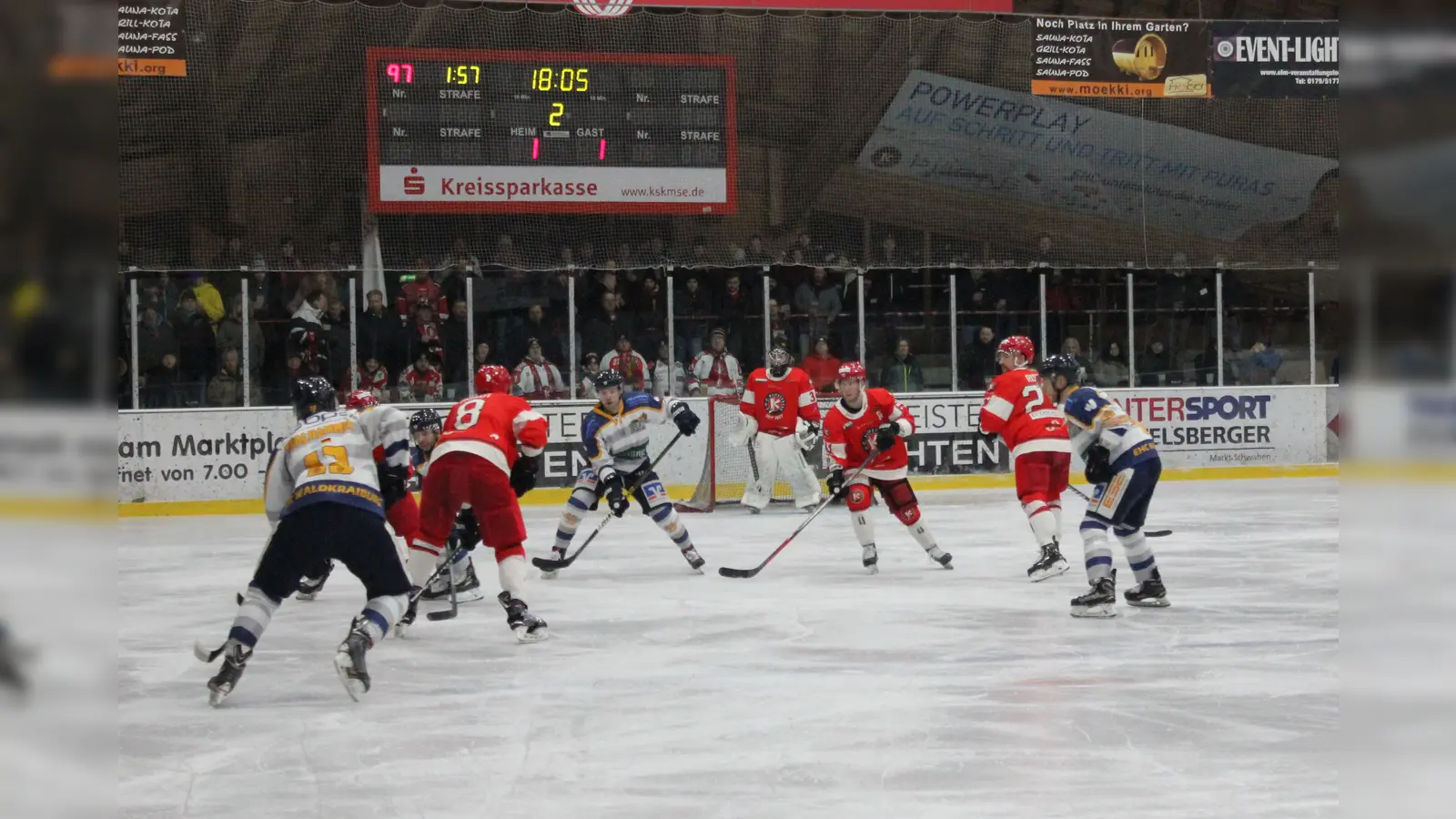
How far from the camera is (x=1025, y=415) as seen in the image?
719 cm

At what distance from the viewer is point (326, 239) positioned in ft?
39.4

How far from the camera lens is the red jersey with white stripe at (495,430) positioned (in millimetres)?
5645

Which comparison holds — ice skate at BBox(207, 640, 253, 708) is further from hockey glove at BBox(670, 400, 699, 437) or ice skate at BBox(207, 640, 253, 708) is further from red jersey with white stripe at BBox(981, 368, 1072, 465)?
red jersey with white stripe at BBox(981, 368, 1072, 465)

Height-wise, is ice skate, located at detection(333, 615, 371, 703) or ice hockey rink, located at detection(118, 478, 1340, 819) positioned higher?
ice skate, located at detection(333, 615, 371, 703)

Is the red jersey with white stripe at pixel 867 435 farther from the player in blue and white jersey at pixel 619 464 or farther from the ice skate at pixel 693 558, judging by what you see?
the ice skate at pixel 693 558

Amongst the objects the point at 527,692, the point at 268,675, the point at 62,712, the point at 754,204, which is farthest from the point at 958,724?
the point at 754,204

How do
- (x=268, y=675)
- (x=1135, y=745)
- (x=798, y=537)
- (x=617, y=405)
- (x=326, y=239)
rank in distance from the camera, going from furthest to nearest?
(x=326, y=239), (x=798, y=537), (x=617, y=405), (x=268, y=675), (x=1135, y=745)

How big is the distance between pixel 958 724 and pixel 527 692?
4.72ft

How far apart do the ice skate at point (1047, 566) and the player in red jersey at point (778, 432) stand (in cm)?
345

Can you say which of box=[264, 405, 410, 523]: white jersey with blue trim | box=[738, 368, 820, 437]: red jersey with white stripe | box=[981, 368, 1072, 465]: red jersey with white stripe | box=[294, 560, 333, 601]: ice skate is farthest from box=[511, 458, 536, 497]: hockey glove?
box=[738, 368, 820, 437]: red jersey with white stripe

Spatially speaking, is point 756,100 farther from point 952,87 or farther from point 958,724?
point 958,724

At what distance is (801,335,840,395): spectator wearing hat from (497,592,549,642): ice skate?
6.87 m

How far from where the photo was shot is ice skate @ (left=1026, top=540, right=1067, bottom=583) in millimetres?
7250

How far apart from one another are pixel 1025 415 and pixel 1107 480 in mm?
1175
